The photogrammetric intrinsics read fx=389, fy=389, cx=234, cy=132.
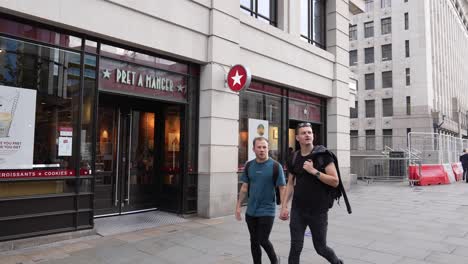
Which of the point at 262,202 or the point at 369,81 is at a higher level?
the point at 369,81

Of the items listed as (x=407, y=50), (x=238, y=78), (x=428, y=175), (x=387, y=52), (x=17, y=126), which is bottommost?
(x=428, y=175)

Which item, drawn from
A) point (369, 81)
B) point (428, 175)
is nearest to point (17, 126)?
point (428, 175)

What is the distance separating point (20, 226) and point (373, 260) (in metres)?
5.59

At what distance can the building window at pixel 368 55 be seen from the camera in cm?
4622

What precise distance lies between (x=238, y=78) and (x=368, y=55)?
41447 millimetres

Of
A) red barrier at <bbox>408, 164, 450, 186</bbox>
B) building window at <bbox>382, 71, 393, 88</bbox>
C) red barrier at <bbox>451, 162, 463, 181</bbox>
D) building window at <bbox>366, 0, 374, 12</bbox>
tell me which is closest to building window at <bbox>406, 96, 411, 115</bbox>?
building window at <bbox>382, 71, 393, 88</bbox>

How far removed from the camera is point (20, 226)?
638cm

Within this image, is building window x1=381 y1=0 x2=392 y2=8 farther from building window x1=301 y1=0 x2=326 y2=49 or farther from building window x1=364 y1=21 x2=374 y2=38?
building window x1=301 y1=0 x2=326 y2=49

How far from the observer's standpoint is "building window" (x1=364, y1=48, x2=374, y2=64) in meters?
46.2

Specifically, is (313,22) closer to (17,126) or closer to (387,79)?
(17,126)

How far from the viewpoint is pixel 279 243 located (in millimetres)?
6684

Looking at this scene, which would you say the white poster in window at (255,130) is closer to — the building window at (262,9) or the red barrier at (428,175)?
the building window at (262,9)

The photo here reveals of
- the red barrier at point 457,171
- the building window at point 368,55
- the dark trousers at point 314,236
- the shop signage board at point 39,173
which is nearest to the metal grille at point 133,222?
the shop signage board at point 39,173

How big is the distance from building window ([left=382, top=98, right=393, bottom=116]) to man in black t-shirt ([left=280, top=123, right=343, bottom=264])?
4310 cm
